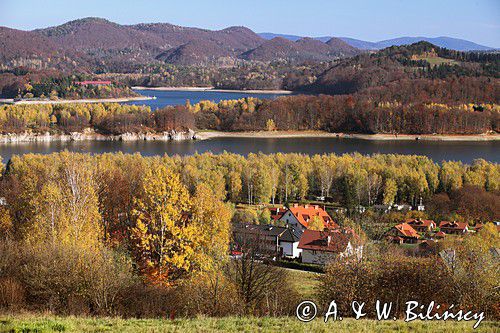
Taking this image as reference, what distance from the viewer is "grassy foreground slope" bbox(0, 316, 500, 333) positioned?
319 centimetres

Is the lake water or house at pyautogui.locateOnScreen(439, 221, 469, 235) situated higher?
the lake water

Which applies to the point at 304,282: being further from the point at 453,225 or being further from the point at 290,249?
the point at 453,225

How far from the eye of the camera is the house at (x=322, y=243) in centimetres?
820

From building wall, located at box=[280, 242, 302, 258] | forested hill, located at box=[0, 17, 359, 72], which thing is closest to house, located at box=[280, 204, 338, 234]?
building wall, located at box=[280, 242, 302, 258]

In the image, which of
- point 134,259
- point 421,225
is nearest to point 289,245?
point 421,225

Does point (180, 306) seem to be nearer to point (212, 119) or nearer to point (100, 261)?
point (100, 261)

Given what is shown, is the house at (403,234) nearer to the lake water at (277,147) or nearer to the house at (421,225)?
the house at (421,225)

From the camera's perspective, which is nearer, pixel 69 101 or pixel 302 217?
pixel 302 217

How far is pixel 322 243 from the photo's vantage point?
30.7 feet

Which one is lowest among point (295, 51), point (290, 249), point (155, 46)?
point (290, 249)

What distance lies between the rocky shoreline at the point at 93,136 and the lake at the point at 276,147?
86cm

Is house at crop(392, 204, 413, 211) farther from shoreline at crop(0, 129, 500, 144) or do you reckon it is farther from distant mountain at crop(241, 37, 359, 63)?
distant mountain at crop(241, 37, 359, 63)

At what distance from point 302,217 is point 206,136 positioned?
20.0 metres

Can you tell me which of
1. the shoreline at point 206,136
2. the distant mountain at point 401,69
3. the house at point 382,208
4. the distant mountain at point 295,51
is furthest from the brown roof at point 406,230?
the distant mountain at point 295,51
